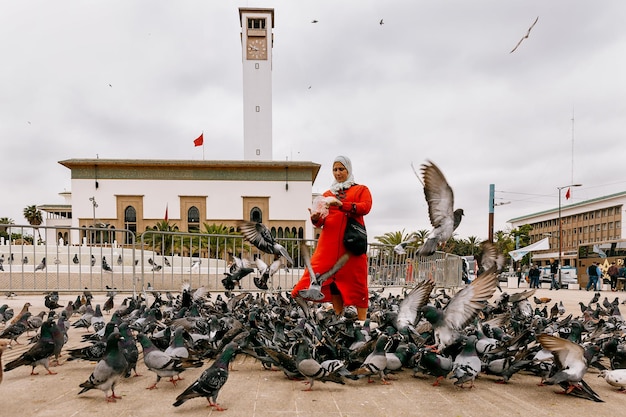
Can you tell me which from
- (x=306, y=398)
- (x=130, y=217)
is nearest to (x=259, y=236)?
(x=306, y=398)

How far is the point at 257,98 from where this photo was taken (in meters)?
55.9

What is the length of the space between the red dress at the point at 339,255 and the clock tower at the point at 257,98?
51246 mm

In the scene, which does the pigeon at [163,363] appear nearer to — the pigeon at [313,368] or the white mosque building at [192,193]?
the pigeon at [313,368]

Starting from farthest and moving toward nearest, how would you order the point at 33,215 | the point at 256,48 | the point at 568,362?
the point at 33,215
the point at 256,48
the point at 568,362

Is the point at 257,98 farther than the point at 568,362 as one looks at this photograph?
Yes

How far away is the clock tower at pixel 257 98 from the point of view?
55.9 meters

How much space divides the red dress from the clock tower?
5125 cm

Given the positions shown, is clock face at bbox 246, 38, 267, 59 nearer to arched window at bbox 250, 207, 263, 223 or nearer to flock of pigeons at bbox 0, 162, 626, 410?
arched window at bbox 250, 207, 263, 223

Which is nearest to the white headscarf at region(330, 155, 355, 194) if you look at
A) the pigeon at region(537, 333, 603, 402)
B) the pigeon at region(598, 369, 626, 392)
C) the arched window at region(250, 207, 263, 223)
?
the pigeon at region(537, 333, 603, 402)

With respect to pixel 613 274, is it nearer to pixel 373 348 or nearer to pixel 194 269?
pixel 194 269

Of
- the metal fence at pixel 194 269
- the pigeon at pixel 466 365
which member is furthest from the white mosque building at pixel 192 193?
the pigeon at pixel 466 365

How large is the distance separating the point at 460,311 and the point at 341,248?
2.08 meters

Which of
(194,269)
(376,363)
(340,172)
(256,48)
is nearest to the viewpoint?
(376,363)

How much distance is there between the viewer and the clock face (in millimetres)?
56531
